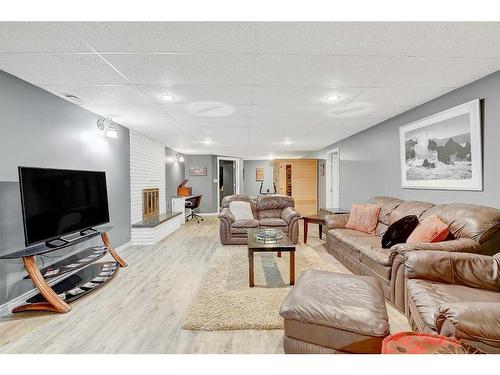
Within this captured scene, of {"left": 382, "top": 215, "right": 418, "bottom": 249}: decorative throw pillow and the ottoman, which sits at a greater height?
{"left": 382, "top": 215, "right": 418, "bottom": 249}: decorative throw pillow

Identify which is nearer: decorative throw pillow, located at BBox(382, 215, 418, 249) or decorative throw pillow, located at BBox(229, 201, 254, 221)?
decorative throw pillow, located at BBox(382, 215, 418, 249)

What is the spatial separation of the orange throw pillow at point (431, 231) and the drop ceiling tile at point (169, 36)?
2481mm

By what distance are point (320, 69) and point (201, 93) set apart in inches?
53.7

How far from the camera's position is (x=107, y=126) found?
4.13m

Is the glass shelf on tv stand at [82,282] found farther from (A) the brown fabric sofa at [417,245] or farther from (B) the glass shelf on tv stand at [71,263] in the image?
(A) the brown fabric sofa at [417,245]

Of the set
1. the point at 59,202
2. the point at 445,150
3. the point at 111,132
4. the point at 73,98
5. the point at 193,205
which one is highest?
the point at 73,98

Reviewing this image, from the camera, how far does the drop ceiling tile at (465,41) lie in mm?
1664

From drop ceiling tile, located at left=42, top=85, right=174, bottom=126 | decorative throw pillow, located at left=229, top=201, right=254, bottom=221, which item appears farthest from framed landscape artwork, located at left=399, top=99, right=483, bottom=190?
drop ceiling tile, located at left=42, top=85, right=174, bottom=126

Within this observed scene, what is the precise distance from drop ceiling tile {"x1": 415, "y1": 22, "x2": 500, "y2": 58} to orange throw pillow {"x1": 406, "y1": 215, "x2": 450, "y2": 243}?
1566 millimetres

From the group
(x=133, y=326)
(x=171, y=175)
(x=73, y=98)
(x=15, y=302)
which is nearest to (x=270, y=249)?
(x=133, y=326)

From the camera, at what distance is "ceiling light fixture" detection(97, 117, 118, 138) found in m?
3.89

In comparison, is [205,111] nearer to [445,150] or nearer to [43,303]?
[43,303]

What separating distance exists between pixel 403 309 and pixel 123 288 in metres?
3.04

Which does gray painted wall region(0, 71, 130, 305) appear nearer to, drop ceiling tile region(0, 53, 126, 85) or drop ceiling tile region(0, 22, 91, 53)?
drop ceiling tile region(0, 53, 126, 85)
